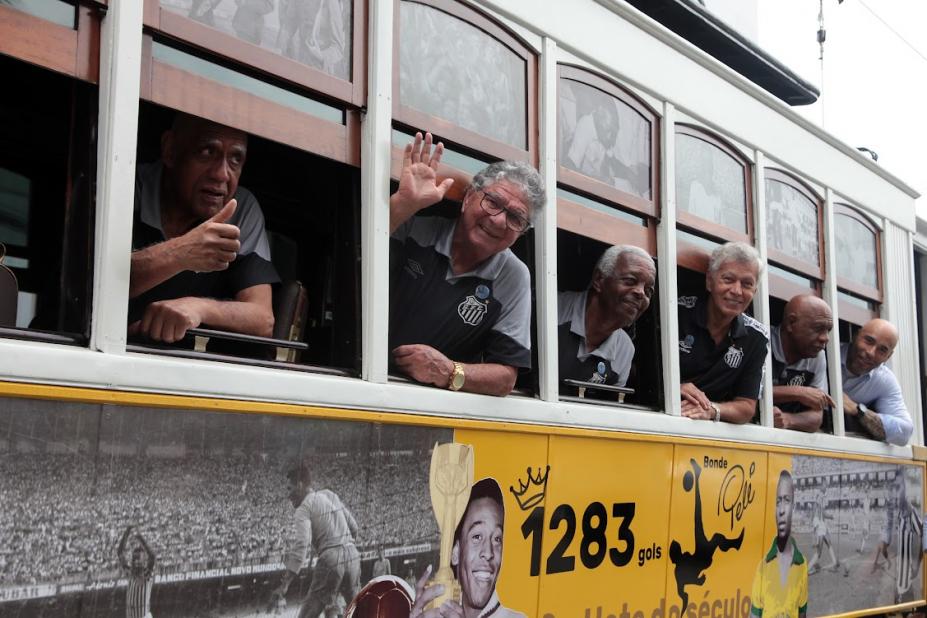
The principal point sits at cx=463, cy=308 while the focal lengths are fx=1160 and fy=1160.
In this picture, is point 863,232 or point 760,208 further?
point 863,232

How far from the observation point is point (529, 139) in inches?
152

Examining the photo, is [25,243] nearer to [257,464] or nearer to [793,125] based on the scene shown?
[257,464]

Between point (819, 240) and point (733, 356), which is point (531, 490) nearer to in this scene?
point (733, 356)

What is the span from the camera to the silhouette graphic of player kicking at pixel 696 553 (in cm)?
446

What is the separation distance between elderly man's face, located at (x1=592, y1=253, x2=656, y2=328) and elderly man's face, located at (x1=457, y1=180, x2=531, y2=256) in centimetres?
80

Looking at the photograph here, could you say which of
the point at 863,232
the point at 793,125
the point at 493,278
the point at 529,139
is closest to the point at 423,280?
the point at 493,278

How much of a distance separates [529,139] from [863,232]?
10.5ft

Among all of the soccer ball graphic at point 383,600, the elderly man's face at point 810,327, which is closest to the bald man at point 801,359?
the elderly man's face at point 810,327

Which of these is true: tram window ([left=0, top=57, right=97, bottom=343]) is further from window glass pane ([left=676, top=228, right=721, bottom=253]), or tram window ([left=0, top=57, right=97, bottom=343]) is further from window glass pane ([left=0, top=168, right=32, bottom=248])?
window glass pane ([left=676, top=228, right=721, bottom=253])

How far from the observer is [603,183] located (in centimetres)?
426

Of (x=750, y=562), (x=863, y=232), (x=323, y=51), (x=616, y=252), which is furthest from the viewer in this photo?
(x=863, y=232)

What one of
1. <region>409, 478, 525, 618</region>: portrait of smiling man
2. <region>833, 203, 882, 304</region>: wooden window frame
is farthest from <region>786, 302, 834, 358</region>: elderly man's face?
<region>409, 478, 525, 618</region>: portrait of smiling man
